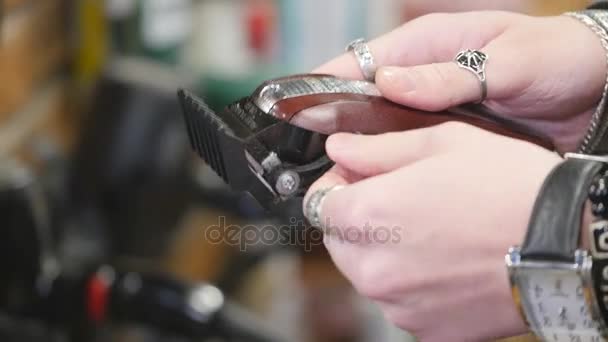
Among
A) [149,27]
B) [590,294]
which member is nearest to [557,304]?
[590,294]

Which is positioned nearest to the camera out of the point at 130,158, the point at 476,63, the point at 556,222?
the point at 556,222

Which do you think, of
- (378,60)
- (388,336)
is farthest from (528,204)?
(388,336)

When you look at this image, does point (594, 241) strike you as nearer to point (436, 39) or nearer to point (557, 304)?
point (557, 304)

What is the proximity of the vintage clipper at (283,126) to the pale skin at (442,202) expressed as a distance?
0.03 ft

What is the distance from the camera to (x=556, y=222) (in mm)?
429

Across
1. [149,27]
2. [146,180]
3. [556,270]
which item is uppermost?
[556,270]

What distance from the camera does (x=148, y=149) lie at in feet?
3.42

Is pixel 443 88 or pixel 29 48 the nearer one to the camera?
A: pixel 443 88

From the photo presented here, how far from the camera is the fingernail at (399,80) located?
1.69ft

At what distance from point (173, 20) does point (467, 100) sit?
32.5 inches

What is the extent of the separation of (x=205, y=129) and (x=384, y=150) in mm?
108

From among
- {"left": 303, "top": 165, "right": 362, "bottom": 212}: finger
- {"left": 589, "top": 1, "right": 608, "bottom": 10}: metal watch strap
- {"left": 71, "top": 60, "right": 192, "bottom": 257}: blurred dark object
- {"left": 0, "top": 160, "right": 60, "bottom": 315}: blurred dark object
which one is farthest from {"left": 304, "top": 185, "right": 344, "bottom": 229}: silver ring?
{"left": 71, "top": 60, "right": 192, "bottom": 257}: blurred dark object

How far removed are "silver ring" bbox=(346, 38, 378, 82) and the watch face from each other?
7.8 inches

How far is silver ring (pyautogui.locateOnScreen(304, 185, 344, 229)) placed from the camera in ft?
1.63
